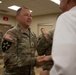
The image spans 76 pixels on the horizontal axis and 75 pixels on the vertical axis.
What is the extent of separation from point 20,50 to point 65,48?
4.14ft

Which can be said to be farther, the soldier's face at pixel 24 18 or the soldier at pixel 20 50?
the soldier's face at pixel 24 18

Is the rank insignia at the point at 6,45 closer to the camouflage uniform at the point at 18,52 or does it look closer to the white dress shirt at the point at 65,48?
the camouflage uniform at the point at 18,52

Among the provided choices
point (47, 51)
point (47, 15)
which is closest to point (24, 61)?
point (47, 51)

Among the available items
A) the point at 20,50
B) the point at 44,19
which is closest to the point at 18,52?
the point at 20,50

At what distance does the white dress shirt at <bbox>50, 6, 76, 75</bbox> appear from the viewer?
2.08 ft

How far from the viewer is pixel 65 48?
65 cm

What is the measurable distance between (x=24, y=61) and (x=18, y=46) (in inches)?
8.3

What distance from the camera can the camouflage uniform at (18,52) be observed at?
1.74m

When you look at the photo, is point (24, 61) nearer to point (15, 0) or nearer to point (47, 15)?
point (15, 0)

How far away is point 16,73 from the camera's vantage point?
1844 millimetres

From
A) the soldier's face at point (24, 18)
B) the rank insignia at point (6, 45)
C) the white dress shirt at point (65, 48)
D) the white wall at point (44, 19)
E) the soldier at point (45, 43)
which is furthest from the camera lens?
the white wall at point (44, 19)

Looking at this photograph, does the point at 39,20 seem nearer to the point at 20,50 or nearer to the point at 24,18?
the point at 24,18

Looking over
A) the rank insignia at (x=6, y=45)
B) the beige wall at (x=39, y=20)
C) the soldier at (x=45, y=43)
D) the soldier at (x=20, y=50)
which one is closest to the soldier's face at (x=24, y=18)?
the soldier at (x=20, y=50)

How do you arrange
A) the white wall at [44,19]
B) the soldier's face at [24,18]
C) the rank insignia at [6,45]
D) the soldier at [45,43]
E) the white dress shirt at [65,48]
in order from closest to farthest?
the white dress shirt at [65,48], the rank insignia at [6,45], the soldier's face at [24,18], the soldier at [45,43], the white wall at [44,19]
